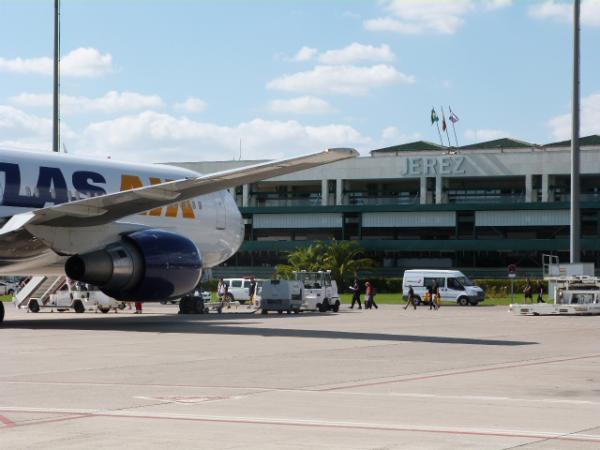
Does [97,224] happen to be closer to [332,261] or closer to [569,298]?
[569,298]

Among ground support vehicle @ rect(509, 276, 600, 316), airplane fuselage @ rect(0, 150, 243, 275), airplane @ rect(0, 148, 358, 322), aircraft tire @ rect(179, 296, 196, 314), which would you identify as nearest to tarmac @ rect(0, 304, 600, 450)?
airplane @ rect(0, 148, 358, 322)

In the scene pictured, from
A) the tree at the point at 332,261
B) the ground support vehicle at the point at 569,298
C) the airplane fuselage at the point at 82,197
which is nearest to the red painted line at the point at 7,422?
the airplane fuselage at the point at 82,197

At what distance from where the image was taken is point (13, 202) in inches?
1041

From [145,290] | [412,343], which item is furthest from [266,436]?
[145,290]

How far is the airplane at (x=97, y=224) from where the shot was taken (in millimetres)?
24406

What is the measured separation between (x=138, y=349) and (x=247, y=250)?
71.3m

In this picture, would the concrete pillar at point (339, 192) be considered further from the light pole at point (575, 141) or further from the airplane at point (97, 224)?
the airplane at point (97, 224)

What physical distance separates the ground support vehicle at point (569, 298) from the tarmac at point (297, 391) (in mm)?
15303

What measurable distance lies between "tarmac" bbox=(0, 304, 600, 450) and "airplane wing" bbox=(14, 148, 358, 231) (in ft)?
9.01

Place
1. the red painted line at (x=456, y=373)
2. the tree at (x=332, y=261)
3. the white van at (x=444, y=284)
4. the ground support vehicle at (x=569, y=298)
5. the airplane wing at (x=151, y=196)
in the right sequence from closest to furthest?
the red painted line at (x=456, y=373)
the airplane wing at (x=151, y=196)
the ground support vehicle at (x=569, y=298)
the white van at (x=444, y=284)
the tree at (x=332, y=261)

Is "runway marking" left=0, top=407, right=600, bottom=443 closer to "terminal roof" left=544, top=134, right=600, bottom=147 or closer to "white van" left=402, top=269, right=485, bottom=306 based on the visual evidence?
"white van" left=402, top=269, right=485, bottom=306

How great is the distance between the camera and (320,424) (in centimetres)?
997

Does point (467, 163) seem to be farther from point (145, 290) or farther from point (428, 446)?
point (428, 446)

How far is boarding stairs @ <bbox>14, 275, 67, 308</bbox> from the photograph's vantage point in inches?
1588
